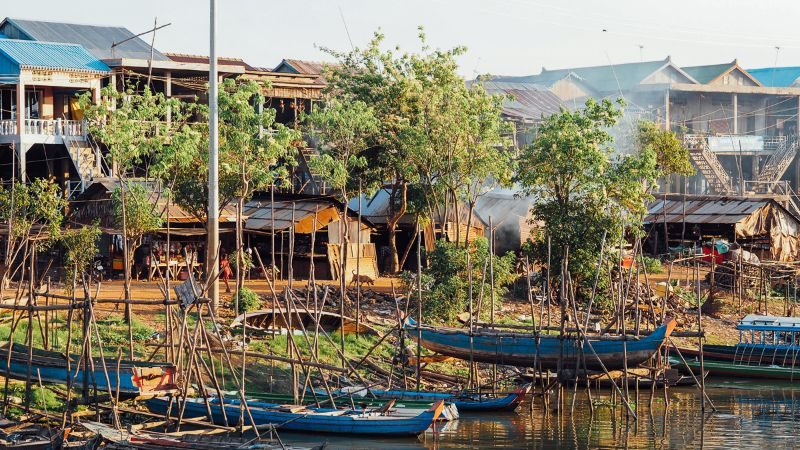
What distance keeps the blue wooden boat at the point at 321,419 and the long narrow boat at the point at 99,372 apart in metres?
1.43

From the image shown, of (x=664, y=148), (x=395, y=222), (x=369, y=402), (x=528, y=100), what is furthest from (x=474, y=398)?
(x=528, y=100)

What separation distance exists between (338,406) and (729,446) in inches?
275

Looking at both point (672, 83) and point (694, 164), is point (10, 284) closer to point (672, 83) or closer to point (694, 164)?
point (694, 164)

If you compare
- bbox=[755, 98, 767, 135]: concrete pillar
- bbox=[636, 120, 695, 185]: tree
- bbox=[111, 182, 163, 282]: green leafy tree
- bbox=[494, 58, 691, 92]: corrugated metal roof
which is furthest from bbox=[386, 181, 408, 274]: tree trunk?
bbox=[755, 98, 767, 135]: concrete pillar

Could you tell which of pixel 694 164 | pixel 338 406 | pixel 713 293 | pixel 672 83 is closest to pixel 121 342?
pixel 338 406

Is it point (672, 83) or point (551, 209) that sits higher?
point (672, 83)

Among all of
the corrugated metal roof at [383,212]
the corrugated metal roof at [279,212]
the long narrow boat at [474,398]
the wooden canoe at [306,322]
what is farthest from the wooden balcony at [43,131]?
the long narrow boat at [474,398]

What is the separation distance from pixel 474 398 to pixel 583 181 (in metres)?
9.44

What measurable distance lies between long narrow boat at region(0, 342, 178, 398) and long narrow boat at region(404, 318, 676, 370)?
6289 mm

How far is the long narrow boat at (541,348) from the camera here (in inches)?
934

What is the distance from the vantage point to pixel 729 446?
21.3 metres

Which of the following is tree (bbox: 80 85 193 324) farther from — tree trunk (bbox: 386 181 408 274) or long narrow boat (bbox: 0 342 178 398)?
tree trunk (bbox: 386 181 408 274)

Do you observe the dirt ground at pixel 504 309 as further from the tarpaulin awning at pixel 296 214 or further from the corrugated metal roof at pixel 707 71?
the corrugated metal roof at pixel 707 71

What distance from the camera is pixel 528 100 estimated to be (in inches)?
2131
